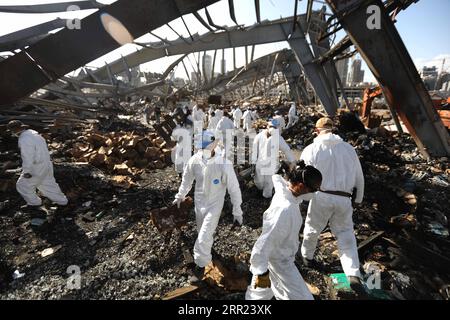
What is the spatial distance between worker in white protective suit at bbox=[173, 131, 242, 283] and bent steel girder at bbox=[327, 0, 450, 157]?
451 cm

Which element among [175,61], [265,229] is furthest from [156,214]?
[175,61]

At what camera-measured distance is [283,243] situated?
7.66 feet

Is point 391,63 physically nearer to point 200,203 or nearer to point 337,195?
point 337,195

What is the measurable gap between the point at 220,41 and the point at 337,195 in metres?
10.5

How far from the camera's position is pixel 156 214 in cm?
373

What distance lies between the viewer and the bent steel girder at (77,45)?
404 cm

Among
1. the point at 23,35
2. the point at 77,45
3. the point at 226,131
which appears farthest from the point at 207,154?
the point at 226,131

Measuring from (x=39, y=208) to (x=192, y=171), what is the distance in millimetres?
3734

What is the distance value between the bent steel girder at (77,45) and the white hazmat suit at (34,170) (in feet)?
3.13

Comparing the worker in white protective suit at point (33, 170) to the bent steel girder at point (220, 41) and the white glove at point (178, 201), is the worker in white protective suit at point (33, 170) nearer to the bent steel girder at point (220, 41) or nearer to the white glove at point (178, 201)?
the white glove at point (178, 201)

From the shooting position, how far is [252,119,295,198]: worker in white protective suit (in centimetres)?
542

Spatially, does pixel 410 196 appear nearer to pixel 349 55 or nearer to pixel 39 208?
pixel 349 55

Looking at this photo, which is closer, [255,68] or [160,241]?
[160,241]

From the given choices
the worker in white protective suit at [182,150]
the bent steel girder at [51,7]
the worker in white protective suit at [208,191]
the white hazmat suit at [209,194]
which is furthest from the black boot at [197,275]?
the bent steel girder at [51,7]
